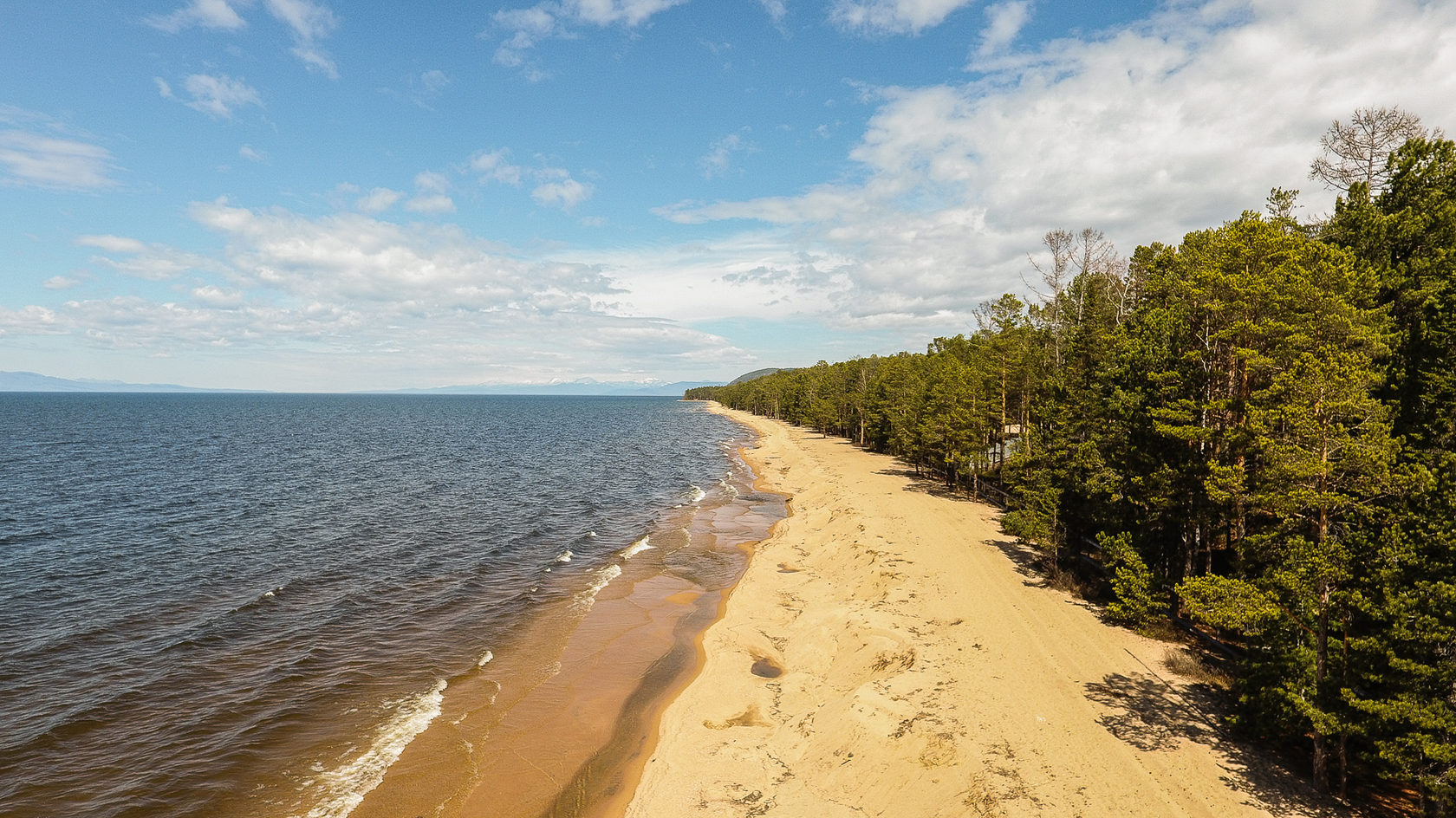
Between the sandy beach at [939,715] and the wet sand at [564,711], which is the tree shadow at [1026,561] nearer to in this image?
the sandy beach at [939,715]

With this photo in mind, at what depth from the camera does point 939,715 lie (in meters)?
15.9

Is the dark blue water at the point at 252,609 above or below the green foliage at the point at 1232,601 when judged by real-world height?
below

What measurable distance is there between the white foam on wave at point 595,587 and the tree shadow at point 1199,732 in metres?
20.5

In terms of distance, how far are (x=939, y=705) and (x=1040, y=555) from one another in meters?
16.8

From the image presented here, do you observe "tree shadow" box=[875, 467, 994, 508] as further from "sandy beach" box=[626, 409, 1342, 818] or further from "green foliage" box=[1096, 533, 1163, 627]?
"green foliage" box=[1096, 533, 1163, 627]

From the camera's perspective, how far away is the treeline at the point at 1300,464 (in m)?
11.2

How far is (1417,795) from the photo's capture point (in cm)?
1273

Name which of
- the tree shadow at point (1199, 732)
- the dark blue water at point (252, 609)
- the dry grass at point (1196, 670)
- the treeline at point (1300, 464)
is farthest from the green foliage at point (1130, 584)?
the dark blue water at point (252, 609)

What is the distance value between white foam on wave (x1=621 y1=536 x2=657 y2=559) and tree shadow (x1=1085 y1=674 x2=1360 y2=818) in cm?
2536

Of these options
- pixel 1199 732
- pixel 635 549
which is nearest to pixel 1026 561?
pixel 1199 732

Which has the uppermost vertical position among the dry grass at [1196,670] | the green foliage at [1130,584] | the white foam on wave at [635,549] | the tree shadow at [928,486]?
the green foliage at [1130,584]

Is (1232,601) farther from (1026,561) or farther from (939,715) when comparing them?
(1026,561)

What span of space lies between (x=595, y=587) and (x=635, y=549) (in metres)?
7.29

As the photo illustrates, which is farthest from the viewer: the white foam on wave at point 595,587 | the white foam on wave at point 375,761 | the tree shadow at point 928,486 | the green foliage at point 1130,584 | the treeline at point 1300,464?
the tree shadow at point 928,486
